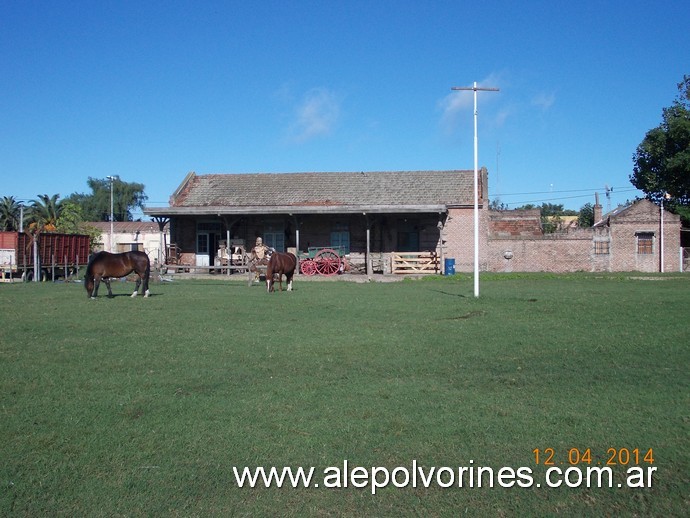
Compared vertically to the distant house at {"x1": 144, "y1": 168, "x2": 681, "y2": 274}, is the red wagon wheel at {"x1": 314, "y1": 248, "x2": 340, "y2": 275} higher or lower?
lower

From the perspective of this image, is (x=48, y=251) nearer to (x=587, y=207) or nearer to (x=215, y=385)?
(x=215, y=385)

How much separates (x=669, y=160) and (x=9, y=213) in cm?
5857

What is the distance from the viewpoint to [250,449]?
5.35 metres

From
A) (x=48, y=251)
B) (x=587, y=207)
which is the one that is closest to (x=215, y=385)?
(x=48, y=251)

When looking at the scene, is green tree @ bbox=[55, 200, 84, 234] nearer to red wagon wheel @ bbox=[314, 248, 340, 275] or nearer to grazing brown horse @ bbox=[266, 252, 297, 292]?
red wagon wheel @ bbox=[314, 248, 340, 275]

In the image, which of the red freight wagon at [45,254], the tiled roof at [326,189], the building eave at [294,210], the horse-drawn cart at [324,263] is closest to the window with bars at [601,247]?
the tiled roof at [326,189]

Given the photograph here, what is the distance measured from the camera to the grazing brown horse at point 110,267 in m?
19.1

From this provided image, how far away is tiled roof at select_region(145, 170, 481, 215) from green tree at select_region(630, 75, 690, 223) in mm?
14070

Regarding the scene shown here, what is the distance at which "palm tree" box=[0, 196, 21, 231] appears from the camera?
6319 cm

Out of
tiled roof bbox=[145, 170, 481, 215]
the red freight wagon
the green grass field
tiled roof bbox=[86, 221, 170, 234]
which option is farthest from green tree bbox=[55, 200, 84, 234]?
the green grass field

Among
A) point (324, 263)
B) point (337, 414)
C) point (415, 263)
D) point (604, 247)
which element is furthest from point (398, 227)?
point (337, 414)

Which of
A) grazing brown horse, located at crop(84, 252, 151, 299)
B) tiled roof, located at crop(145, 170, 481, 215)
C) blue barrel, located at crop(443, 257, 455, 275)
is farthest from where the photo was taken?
tiled roof, located at crop(145, 170, 481, 215)

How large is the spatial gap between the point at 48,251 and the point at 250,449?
28.9m

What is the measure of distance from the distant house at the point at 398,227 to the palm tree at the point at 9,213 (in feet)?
101
